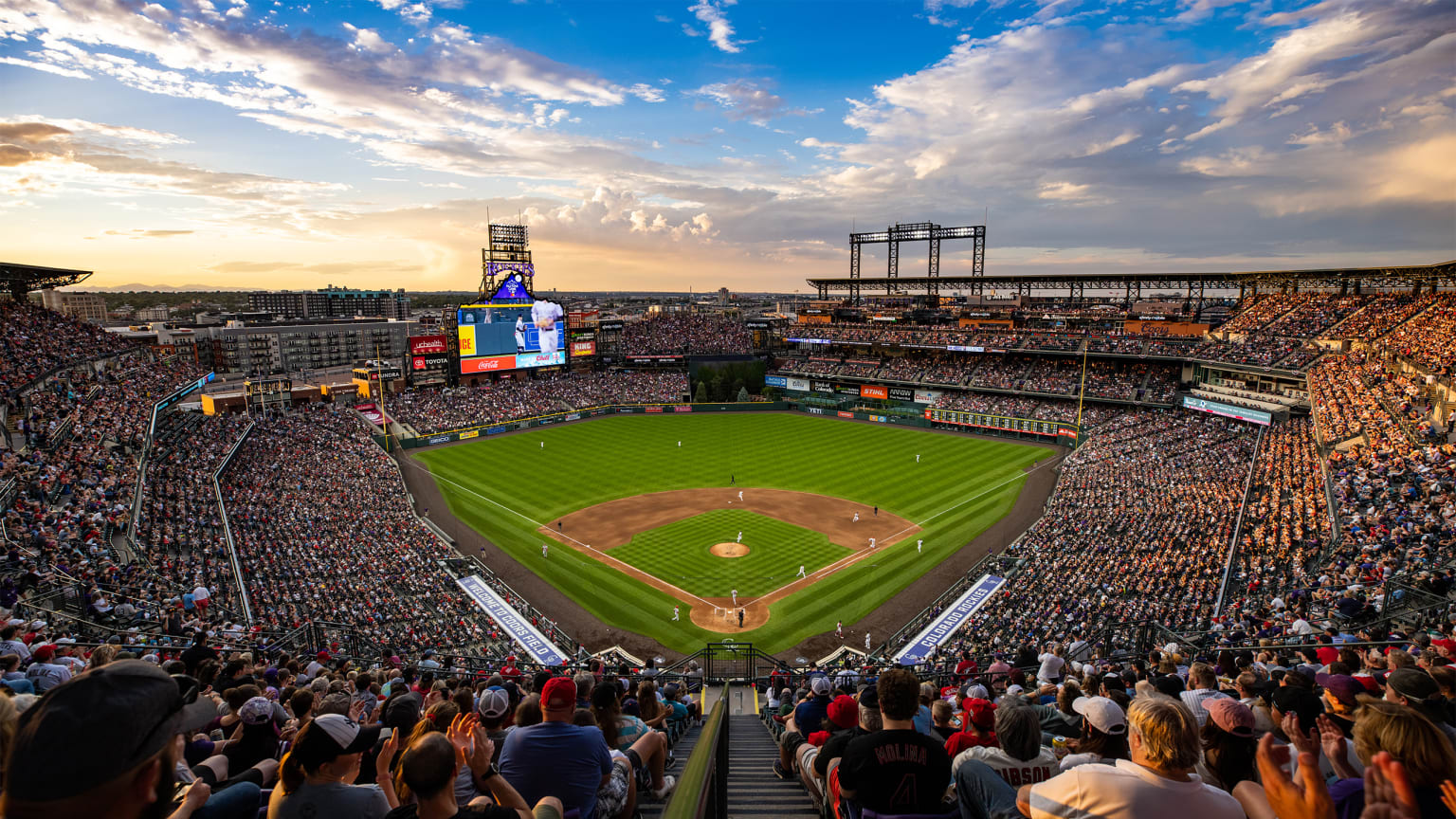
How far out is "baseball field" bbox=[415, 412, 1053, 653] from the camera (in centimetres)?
2648

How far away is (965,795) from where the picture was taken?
388 cm

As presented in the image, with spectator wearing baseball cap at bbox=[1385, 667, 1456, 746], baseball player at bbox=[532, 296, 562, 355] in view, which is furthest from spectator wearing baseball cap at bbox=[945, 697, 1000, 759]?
baseball player at bbox=[532, 296, 562, 355]

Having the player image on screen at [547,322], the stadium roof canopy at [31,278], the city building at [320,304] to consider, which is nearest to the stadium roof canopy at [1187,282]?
the player image on screen at [547,322]

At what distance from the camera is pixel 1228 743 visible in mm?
4281

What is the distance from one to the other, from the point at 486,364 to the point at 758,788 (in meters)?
62.1

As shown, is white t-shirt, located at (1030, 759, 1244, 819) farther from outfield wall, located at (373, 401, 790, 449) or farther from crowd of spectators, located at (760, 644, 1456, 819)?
outfield wall, located at (373, 401, 790, 449)

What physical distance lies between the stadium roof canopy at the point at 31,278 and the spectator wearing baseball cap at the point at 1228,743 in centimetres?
4736

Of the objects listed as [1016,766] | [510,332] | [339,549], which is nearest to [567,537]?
[339,549]

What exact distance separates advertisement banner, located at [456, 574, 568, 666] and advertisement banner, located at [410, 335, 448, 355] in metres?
40.7

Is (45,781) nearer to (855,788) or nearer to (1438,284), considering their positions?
(855,788)

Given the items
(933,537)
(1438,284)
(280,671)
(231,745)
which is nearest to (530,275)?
(933,537)

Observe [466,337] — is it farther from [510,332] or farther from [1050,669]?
[1050,669]

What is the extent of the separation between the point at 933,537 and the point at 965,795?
3059cm

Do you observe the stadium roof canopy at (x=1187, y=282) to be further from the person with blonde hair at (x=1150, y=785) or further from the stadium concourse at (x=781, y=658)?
the person with blonde hair at (x=1150, y=785)
